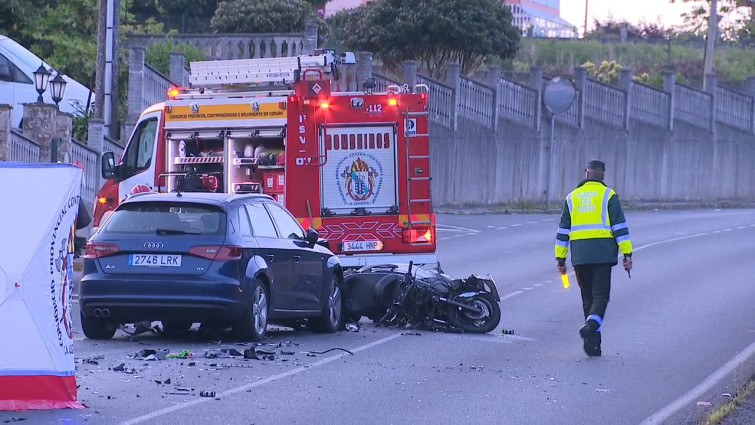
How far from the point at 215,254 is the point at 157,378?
85.0 inches

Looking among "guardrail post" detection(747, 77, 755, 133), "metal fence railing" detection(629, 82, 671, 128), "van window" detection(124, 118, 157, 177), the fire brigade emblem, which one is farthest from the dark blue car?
"guardrail post" detection(747, 77, 755, 133)

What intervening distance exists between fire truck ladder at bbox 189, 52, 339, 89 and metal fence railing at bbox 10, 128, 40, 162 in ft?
28.5

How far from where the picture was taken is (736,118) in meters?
46.2

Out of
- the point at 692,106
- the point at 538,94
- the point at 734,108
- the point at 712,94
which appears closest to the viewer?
the point at 538,94

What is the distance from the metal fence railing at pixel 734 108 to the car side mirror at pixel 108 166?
31.0 meters

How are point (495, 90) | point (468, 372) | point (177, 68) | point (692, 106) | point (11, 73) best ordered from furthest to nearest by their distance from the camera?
1. point (692, 106)
2. point (495, 90)
3. point (177, 68)
4. point (11, 73)
5. point (468, 372)

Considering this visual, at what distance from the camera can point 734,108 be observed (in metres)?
46.1

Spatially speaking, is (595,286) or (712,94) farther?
(712,94)

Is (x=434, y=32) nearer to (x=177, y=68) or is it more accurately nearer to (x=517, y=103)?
(x=517, y=103)

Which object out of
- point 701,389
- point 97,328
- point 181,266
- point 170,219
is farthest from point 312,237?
point 701,389

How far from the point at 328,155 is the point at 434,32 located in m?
26.7

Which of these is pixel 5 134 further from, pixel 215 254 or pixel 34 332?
pixel 34 332

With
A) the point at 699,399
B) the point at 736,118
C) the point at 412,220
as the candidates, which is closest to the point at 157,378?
the point at 699,399

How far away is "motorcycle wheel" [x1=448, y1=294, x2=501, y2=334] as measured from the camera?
14180mm
